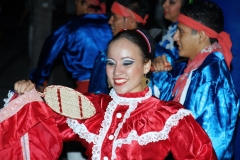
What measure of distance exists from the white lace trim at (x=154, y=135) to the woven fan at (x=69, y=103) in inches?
9.8

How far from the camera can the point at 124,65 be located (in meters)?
2.55

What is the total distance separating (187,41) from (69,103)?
109 centimetres

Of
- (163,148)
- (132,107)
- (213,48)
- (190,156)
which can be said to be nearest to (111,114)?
(132,107)

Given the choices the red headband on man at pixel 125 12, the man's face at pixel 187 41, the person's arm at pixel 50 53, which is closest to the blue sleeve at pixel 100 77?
the red headband on man at pixel 125 12

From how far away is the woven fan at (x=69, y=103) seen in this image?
259 centimetres

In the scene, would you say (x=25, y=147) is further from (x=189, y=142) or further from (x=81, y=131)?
(x=189, y=142)

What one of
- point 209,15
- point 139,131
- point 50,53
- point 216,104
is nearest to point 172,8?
point 50,53

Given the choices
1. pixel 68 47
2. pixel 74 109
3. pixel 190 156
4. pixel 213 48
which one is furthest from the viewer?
pixel 68 47

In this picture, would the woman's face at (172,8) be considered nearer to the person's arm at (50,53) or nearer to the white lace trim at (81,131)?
the person's arm at (50,53)

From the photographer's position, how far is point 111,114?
2670 mm

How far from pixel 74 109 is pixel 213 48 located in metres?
1.18

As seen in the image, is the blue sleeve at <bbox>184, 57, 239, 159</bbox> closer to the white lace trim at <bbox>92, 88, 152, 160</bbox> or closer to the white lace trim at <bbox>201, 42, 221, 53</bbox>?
the white lace trim at <bbox>201, 42, 221, 53</bbox>

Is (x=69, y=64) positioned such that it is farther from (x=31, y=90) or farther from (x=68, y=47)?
(x=31, y=90)

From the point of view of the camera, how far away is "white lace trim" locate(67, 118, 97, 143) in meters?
2.62
